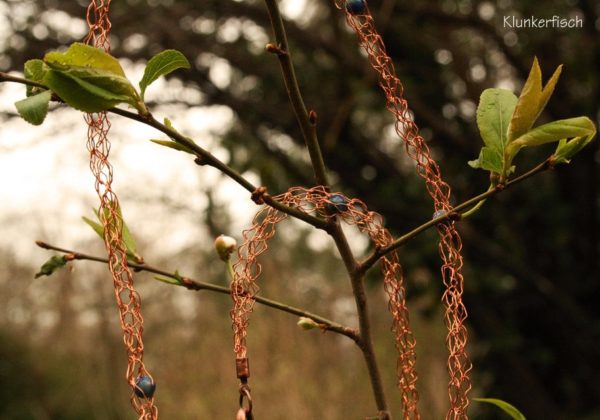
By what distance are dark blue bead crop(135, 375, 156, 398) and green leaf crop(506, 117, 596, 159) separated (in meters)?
0.19

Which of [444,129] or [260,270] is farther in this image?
[444,129]

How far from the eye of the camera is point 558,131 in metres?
0.30

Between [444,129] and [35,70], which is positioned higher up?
[444,129]

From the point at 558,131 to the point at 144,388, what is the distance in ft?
0.67

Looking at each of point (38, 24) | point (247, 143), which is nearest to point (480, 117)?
point (247, 143)

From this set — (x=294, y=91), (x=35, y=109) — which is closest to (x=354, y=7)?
(x=294, y=91)

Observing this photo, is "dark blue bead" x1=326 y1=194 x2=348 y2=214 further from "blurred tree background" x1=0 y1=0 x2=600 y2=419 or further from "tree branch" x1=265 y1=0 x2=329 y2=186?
"blurred tree background" x1=0 y1=0 x2=600 y2=419

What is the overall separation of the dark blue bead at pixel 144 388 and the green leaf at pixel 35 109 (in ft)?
0.38

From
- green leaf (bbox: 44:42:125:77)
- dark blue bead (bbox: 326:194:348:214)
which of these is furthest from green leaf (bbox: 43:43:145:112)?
dark blue bead (bbox: 326:194:348:214)

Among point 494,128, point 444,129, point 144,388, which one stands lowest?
point 144,388

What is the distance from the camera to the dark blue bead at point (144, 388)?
0.31m

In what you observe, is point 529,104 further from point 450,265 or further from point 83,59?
point 83,59

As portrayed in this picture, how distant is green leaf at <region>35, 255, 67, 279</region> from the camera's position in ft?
1.18

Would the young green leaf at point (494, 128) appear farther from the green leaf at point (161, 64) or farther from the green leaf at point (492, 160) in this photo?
the green leaf at point (161, 64)
